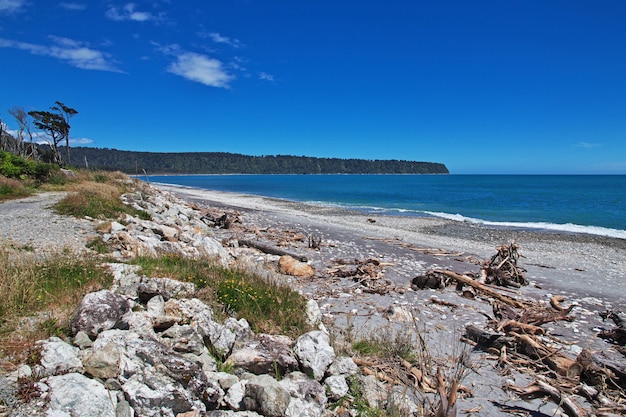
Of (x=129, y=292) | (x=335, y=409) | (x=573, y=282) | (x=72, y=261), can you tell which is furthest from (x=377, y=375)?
(x=573, y=282)

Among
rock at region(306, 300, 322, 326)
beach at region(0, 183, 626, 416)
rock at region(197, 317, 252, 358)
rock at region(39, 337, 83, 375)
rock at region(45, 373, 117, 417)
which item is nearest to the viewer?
rock at region(45, 373, 117, 417)

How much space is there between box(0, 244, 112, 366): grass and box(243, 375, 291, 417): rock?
7.81 feet

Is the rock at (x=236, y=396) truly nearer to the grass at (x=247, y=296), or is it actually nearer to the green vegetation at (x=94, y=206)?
the grass at (x=247, y=296)

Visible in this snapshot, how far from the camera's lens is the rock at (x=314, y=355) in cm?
454

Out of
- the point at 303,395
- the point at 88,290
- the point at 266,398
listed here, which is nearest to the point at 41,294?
the point at 88,290

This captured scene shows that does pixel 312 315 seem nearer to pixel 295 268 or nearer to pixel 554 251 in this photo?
pixel 295 268

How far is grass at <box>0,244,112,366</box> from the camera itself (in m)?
3.85

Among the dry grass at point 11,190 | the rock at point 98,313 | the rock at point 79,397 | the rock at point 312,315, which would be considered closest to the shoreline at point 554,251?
the rock at point 312,315

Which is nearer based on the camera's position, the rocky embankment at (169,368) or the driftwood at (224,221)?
the rocky embankment at (169,368)

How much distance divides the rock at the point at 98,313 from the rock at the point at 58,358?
18.7 inches

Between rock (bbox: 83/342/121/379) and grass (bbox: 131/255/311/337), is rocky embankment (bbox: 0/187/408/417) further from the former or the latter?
grass (bbox: 131/255/311/337)

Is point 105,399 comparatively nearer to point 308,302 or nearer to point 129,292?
point 129,292

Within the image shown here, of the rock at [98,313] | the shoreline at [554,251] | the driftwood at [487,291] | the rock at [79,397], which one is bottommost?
the shoreline at [554,251]


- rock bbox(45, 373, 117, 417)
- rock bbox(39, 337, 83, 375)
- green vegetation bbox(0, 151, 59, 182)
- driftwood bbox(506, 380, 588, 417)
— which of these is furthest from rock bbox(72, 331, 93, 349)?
green vegetation bbox(0, 151, 59, 182)
